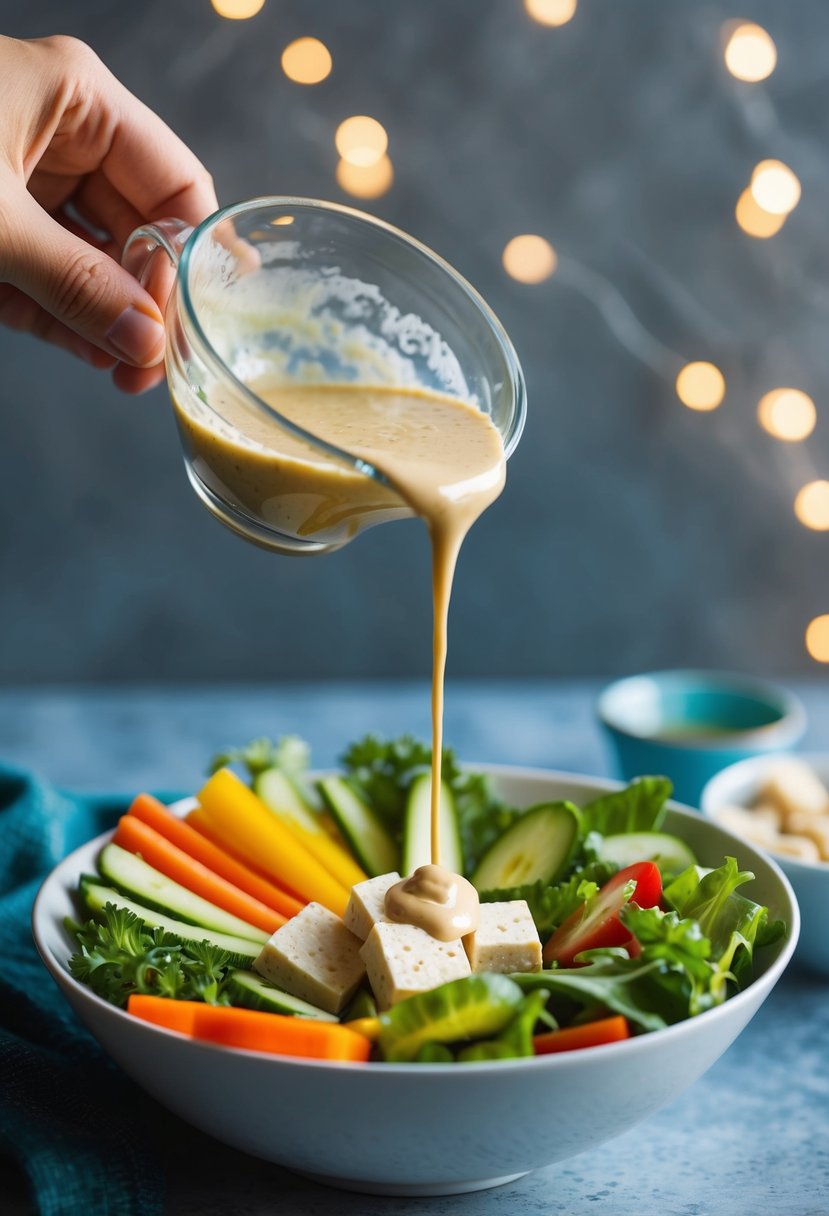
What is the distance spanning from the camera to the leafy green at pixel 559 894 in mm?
1375

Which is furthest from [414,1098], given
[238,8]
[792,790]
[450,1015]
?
[238,8]

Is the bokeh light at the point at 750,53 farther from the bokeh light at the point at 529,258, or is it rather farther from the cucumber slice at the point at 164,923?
the cucumber slice at the point at 164,923

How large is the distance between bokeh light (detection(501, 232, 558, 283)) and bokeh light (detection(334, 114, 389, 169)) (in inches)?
13.1

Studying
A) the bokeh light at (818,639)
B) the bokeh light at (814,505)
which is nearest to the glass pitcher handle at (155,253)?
the bokeh light at (814,505)

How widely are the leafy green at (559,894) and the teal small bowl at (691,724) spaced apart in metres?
0.64

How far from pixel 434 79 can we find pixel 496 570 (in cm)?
105

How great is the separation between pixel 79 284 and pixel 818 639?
7.04 feet

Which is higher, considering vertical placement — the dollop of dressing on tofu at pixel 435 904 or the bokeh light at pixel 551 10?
the bokeh light at pixel 551 10

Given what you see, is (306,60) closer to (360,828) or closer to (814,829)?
(360,828)

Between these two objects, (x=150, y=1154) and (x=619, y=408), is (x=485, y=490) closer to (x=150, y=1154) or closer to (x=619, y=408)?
(x=150, y=1154)

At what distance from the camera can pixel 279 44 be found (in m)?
2.52

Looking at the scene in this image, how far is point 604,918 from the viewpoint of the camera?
125 cm

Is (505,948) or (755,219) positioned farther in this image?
(755,219)

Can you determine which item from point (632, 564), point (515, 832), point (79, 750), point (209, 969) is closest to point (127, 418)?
point (79, 750)
